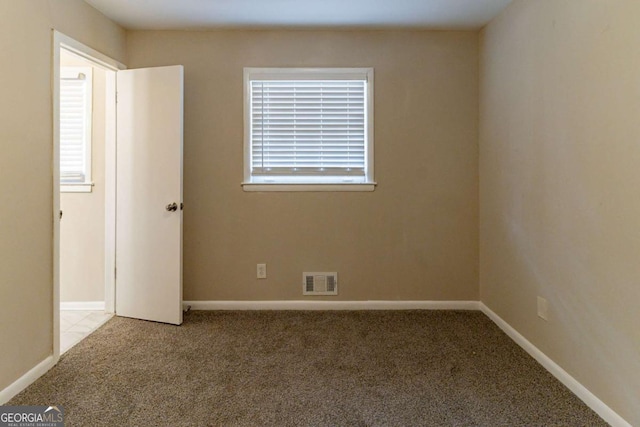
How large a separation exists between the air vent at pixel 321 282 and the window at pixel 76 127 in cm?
215

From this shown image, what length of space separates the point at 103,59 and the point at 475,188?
3.32 meters

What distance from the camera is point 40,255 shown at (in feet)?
7.16

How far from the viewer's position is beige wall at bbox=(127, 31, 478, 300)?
320 cm

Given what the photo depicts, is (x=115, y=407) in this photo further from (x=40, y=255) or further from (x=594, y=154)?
(x=594, y=154)

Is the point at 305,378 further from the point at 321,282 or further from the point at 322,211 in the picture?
the point at 322,211

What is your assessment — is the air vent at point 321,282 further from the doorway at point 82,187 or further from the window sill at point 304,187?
the doorway at point 82,187

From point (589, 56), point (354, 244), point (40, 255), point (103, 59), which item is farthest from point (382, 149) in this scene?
point (40, 255)

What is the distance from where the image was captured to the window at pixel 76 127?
318 cm

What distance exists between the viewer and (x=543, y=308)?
228 cm

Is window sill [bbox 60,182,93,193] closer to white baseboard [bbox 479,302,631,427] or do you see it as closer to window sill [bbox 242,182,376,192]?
window sill [bbox 242,182,376,192]

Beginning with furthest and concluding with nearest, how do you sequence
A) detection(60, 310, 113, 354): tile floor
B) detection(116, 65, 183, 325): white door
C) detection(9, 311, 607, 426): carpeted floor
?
detection(116, 65, 183, 325): white door → detection(60, 310, 113, 354): tile floor → detection(9, 311, 607, 426): carpeted floor

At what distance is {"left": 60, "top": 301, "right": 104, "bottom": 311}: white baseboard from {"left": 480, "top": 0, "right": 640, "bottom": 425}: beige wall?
3.52 m

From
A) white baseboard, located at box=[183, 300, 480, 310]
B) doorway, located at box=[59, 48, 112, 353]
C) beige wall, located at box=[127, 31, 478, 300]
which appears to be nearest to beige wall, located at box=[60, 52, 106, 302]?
doorway, located at box=[59, 48, 112, 353]

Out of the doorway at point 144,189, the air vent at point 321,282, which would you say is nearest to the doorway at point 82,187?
the doorway at point 144,189
